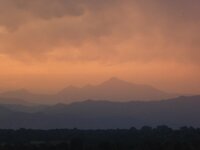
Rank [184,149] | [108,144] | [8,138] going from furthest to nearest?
[8,138]
[108,144]
[184,149]

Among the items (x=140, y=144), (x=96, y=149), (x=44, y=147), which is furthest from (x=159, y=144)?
(x=44, y=147)

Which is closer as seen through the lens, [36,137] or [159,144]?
[159,144]

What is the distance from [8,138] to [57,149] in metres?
30.4

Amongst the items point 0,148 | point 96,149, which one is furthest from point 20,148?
point 96,149

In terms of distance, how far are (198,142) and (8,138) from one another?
40286 mm

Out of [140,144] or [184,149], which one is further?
[140,144]

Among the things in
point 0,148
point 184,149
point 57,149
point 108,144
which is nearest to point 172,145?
point 184,149

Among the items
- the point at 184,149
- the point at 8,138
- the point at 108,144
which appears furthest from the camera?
the point at 8,138

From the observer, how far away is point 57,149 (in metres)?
94.2

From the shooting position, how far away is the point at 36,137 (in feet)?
407

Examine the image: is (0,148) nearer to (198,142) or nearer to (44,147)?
(44,147)

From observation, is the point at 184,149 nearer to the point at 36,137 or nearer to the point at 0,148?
the point at 0,148

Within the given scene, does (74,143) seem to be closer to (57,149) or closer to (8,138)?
(57,149)

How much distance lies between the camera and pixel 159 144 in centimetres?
9512
